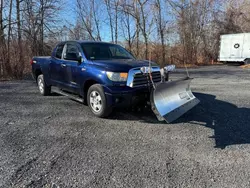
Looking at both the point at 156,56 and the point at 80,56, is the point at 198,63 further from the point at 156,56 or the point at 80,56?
the point at 80,56

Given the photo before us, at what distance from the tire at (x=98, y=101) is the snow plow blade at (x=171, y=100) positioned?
1143mm

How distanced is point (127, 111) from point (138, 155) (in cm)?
237

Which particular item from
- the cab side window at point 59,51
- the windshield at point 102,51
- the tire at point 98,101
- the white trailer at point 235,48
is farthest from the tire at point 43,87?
the white trailer at point 235,48

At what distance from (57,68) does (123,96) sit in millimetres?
2797

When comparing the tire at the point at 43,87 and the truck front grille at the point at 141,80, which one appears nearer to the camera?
the truck front grille at the point at 141,80

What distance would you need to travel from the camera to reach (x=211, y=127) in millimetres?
4250

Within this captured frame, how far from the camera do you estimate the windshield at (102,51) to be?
5277 mm

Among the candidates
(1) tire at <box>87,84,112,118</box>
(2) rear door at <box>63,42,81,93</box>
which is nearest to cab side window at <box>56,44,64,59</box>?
(2) rear door at <box>63,42,81,93</box>

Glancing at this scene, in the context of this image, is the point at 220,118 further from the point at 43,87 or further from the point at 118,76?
the point at 43,87

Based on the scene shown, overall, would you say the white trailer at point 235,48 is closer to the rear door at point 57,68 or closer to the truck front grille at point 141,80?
the truck front grille at point 141,80

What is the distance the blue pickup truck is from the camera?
14.4 feet

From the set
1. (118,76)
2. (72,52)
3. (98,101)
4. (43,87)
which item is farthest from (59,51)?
(118,76)

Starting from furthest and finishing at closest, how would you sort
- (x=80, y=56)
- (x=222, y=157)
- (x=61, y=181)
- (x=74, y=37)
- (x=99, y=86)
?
(x=74, y=37)
(x=80, y=56)
(x=99, y=86)
(x=222, y=157)
(x=61, y=181)

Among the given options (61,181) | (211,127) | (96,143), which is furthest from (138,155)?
(211,127)
